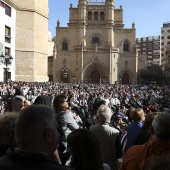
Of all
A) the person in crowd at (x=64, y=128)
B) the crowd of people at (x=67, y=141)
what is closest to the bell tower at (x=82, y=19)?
the crowd of people at (x=67, y=141)

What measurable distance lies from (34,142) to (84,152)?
2.33ft

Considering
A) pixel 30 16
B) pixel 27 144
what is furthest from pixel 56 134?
pixel 30 16

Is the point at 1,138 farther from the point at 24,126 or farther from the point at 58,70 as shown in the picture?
the point at 58,70

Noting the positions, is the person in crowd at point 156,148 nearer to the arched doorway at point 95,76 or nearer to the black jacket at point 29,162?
the black jacket at point 29,162

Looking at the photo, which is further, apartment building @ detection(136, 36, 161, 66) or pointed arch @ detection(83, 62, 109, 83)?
apartment building @ detection(136, 36, 161, 66)

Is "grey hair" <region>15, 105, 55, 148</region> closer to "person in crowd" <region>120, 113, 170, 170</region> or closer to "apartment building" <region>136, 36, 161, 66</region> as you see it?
"person in crowd" <region>120, 113, 170, 170</region>

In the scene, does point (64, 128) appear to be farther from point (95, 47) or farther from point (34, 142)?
point (95, 47)

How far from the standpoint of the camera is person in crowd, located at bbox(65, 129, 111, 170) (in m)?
2.66

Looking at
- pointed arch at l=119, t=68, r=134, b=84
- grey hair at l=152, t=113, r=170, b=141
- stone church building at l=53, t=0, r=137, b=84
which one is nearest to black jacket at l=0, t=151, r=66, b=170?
grey hair at l=152, t=113, r=170, b=141

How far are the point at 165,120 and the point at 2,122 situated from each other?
1.62 m

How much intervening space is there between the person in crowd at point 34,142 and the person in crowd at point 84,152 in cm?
55

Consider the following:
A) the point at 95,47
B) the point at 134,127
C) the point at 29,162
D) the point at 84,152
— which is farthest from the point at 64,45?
the point at 29,162

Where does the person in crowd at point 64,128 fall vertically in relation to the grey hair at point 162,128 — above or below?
below

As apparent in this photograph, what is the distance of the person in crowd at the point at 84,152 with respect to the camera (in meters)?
2.66
